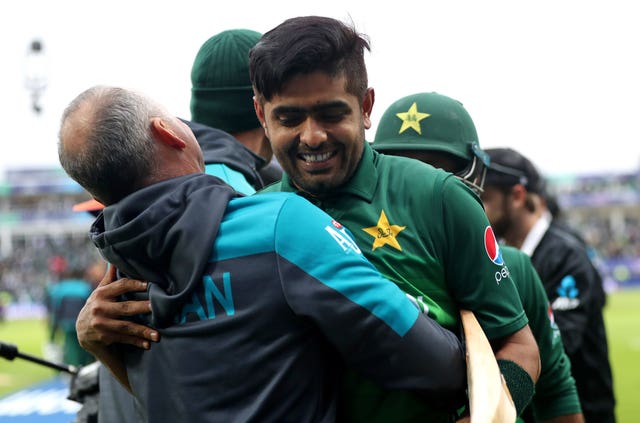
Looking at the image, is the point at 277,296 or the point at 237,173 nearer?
the point at 277,296

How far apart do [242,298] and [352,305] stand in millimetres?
242

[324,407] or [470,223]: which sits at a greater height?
[470,223]

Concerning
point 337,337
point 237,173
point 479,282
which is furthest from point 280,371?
point 237,173

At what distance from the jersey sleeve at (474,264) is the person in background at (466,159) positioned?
70 centimetres

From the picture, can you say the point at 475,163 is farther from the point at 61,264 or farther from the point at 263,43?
the point at 61,264

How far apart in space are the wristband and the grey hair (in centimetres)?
99

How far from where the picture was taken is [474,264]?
2.00 meters

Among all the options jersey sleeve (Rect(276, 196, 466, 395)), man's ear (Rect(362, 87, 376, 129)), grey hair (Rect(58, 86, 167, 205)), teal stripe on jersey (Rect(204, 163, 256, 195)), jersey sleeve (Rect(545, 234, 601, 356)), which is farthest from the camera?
jersey sleeve (Rect(545, 234, 601, 356))

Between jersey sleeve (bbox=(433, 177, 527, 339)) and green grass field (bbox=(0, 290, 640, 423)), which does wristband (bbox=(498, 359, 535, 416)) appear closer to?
jersey sleeve (bbox=(433, 177, 527, 339))

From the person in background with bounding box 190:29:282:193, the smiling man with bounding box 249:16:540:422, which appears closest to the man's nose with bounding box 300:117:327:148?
the smiling man with bounding box 249:16:540:422

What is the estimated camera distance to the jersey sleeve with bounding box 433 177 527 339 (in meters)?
2.00

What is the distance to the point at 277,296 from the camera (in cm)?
173

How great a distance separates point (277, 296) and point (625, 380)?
1170cm

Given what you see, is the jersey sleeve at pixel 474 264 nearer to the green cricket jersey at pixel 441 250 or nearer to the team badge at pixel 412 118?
the green cricket jersey at pixel 441 250
